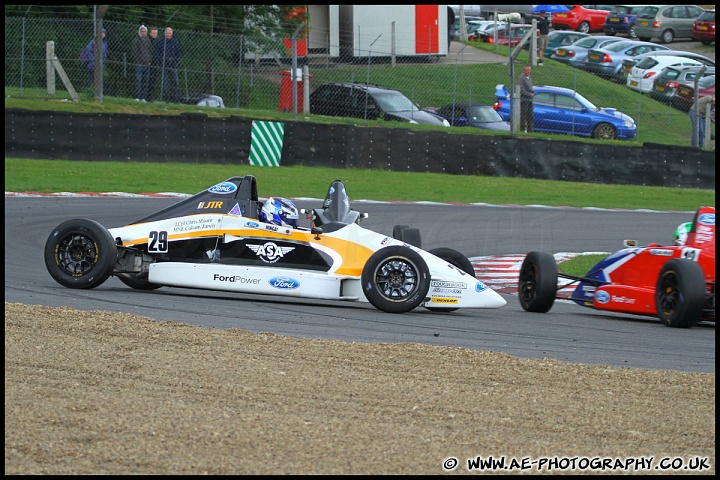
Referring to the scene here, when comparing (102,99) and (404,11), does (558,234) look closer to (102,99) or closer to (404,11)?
(102,99)

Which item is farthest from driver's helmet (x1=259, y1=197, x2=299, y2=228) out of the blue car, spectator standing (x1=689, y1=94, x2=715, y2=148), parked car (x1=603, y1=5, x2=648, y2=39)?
parked car (x1=603, y1=5, x2=648, y2=39)

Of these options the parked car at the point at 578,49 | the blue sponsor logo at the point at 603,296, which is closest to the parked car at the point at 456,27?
the parked car at the point at 578,49

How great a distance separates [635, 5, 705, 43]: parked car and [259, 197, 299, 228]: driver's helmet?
35.4 meters

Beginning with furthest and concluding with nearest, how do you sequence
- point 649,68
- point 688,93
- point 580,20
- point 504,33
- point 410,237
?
point 580,20
point 504,33
point 649,68
point 688,93
point 410,237

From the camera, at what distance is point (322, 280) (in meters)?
9.11

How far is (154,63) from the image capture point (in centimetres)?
2055

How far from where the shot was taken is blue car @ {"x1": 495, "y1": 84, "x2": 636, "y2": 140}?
24141 mm

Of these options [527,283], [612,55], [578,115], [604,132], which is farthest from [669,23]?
[527,283]

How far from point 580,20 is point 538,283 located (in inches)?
1455

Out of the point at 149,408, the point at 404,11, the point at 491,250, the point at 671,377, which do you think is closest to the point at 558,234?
the point at 491,250

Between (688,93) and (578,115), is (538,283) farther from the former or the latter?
(688,93)

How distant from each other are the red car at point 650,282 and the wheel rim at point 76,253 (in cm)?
401

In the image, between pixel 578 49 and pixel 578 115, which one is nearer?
pixel 578 115

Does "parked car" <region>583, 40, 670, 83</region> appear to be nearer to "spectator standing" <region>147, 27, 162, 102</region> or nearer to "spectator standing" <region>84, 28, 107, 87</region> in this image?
"spectator standing" <region>147, 27, 162, 102</region>
